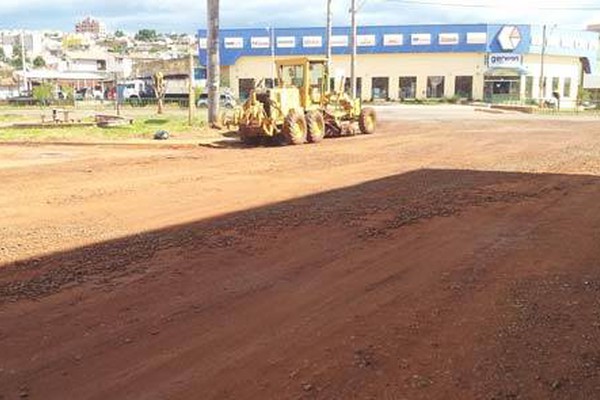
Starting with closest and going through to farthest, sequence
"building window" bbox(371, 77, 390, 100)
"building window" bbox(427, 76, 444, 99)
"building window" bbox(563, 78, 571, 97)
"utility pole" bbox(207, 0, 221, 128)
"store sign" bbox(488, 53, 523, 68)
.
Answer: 1. "utility pole" bbox(207, 0, 221, 128)
2. "store sign" bbox(488, 53, 523, 68)
3. "building window" bbox(427, 76, 444, 99)
4. "building window" bbox(371, 77, 390, 100)
5. "building window" bbox(563, 78, 571, 97)

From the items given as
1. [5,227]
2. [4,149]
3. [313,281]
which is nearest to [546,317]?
[313,281]

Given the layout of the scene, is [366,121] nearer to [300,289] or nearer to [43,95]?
[300,289]

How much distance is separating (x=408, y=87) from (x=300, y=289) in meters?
74.5

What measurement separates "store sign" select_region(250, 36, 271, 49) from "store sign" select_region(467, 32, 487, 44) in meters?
20.7

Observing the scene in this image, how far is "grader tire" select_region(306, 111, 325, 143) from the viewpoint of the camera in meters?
24.7

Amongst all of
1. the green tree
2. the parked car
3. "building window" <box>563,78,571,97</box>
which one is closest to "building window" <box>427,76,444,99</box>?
"building window" <box>563,78,571,97</box>

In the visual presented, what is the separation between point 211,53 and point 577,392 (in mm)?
26172

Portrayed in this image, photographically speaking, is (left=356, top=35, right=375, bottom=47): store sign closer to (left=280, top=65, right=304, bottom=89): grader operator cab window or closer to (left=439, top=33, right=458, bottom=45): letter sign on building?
(left=439, top=33, right=458, bottom=45): letter sign on building

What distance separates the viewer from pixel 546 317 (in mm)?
6133

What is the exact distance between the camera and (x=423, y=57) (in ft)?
256

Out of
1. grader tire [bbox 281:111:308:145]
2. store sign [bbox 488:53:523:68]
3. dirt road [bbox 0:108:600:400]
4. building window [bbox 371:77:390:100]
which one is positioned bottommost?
dirt road [bbox 0:108:600:400]

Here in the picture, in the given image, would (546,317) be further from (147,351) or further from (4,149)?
(4,149)

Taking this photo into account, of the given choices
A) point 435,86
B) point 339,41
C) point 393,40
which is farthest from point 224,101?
point 435,86

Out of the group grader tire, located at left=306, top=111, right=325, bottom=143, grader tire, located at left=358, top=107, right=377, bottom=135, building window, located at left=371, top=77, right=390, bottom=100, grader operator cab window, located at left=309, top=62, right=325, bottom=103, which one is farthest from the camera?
building window, located at left=371, top=77, right=390, bottom=100
